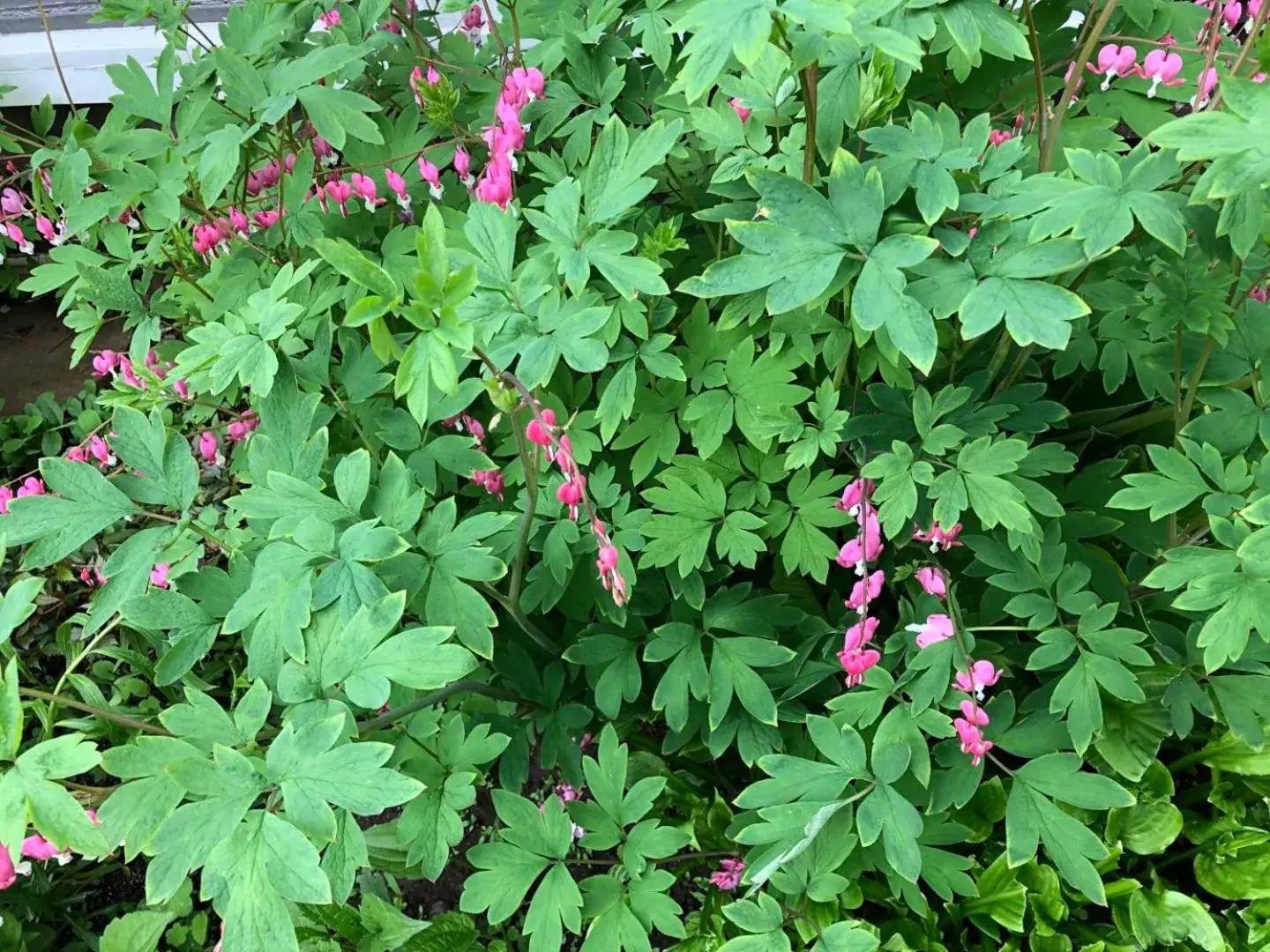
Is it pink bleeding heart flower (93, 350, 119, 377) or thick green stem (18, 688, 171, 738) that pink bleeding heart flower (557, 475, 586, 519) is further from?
pink bleeding heart flower (93, 350, 119, 377)

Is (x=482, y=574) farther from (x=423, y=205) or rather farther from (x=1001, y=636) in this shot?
(x=1001, y=636)

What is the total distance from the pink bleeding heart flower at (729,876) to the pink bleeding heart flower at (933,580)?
0.66 m

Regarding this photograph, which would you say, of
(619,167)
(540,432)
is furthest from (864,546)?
(619,167)

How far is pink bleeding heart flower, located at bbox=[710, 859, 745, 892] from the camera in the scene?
160cm

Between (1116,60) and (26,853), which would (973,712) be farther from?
(26,853)

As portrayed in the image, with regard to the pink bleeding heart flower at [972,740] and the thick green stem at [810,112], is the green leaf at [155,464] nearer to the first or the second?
the thick green stem at [810,112]

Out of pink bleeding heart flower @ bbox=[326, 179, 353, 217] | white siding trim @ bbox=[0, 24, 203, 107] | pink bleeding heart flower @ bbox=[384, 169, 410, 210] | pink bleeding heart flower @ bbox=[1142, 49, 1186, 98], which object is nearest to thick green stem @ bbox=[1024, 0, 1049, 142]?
pink bleeding heart flower @ bbox=[1142, 49, 1186, 98]

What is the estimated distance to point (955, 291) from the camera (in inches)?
40.2

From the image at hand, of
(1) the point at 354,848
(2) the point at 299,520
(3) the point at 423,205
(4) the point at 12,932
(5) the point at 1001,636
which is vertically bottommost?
(4) the point at 12,932

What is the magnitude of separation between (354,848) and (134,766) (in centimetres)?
25

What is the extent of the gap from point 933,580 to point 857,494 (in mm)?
175

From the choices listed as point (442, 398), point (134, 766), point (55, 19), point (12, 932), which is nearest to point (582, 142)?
point (442, 398)

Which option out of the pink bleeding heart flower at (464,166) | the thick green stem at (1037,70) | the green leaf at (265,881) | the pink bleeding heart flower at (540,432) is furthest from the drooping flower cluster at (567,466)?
the thick green stem at (1037,70)

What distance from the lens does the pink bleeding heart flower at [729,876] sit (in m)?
1.60
